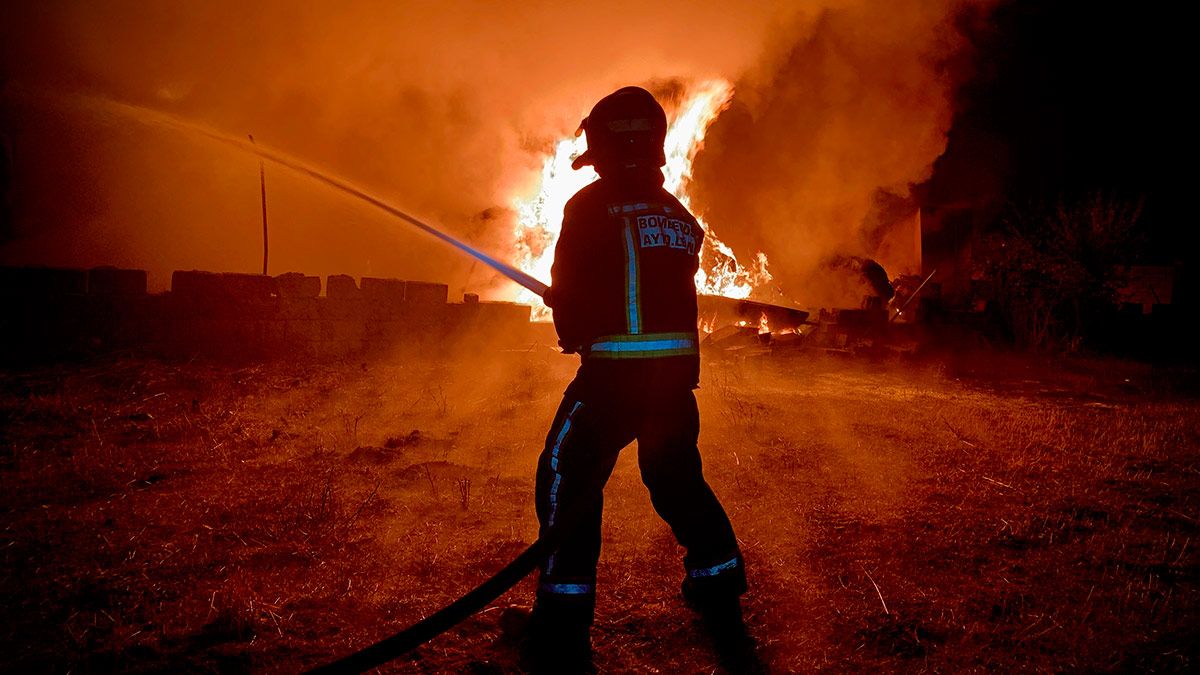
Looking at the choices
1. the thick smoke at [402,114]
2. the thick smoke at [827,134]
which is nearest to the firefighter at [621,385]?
the thick smoke at [402,114]

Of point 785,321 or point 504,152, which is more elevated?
point 504,152

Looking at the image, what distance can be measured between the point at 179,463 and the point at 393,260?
915cm

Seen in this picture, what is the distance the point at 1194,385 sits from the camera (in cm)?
980

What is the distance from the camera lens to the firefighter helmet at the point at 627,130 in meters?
2.73

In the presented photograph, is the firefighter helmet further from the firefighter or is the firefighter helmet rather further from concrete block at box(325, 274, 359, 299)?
concrete block at box(325, 274, 359, 299)

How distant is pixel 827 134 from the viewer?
1374 cm

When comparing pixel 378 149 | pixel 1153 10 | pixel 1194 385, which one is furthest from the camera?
pixel 1153 10

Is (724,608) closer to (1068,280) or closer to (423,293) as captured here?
(423,293)

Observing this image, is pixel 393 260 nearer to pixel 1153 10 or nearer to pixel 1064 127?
pixel 1064 127

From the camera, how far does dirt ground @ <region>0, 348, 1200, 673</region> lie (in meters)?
2.61

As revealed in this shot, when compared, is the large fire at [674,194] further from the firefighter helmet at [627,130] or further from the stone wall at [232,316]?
the firefighter helmet at [627,130]

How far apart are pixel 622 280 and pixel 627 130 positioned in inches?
24.7

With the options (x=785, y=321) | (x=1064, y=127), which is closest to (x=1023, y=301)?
(x=785, y=321)

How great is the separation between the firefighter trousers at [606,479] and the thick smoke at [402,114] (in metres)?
10.1
